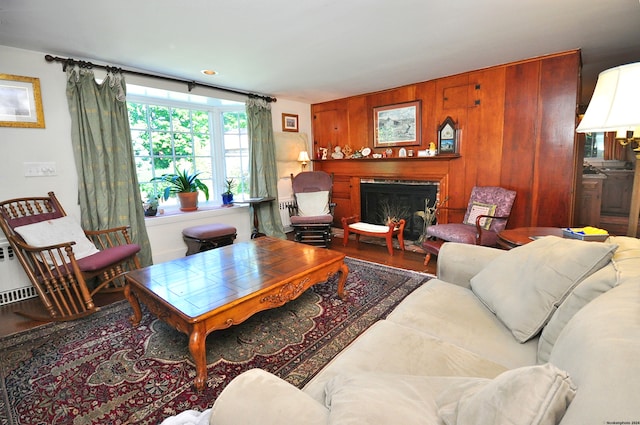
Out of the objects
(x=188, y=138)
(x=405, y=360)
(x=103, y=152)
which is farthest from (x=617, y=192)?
(x=103, y=152)

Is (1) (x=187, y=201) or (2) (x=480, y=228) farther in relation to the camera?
(1) (x=187, y=201)

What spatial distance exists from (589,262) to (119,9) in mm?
3022

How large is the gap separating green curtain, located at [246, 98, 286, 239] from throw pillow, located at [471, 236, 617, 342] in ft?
11.9

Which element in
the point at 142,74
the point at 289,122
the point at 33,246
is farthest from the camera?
the point at 289,122

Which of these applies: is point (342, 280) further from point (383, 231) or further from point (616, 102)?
point (616, 102)

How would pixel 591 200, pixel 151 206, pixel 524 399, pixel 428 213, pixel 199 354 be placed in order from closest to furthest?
pixel 524 399 → pixel 199 354 → pixel 151 206 → pixel 428 213 → pixel 591 200

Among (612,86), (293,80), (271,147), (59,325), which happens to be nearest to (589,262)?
(612,86)

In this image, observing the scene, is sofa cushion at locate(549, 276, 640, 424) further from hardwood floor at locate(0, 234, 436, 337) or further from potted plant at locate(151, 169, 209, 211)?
potted plant at locate(151, 169, 209, 211)

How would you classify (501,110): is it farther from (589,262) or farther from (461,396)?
(461,396)

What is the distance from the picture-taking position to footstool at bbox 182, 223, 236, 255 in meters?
3.59

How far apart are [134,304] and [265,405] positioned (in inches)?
75.6

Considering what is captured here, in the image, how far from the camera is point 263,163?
4680 millimetres

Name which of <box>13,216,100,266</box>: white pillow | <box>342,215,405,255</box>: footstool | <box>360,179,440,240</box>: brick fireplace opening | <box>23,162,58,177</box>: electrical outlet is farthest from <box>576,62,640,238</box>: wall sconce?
<box>23,162,58,177</box>: electrical outlet

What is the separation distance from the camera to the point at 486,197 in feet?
11.9
